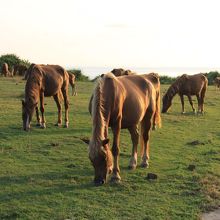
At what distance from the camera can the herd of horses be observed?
7.31 m

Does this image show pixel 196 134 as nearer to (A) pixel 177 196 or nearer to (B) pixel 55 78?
(B) pixel 55 78

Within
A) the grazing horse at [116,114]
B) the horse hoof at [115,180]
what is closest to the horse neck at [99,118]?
the grazing horse at [116,114]

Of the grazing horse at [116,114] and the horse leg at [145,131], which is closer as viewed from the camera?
the grazing horse at [116,114]

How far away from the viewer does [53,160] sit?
9734 millimetres

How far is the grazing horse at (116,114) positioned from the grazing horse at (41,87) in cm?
403

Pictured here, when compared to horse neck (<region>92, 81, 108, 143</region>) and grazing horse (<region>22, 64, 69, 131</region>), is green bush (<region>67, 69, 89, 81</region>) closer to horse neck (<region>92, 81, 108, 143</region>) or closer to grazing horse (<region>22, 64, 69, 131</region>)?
grazing horse (<region>22, 64, 69, 131</region>)

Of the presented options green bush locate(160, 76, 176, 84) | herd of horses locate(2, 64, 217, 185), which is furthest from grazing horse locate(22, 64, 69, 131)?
green bush locate(160, 76, 176, 84)

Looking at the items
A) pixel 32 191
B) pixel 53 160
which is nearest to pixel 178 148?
pixel 53 160

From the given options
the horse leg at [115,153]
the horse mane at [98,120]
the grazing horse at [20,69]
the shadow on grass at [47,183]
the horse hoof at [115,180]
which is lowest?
the shadow on grass at [47,183]

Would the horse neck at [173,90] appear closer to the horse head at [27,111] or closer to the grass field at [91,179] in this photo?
the grass field at [91,179]

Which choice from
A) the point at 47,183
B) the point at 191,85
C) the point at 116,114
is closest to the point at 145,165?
the point at 116,114

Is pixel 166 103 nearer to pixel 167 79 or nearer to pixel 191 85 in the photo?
pixel 191 85

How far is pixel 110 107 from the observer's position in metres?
7.84

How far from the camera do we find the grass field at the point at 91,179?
6824 millimetres
